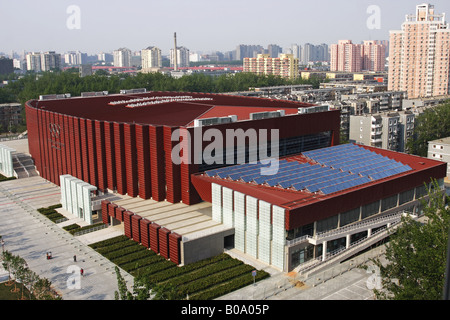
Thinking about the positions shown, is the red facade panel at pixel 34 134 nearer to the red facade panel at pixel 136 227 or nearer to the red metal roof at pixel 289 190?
the red facade panel at pixel 136 227

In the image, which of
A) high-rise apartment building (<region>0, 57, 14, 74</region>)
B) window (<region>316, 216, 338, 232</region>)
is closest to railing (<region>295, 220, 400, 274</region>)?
window (<region>316, 216, 338, 232</region>)

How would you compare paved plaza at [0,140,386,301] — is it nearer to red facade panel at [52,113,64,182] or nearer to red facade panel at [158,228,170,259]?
red facade panel at [158,228,170,259]

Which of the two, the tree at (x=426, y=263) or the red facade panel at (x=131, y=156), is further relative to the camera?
the red facade panel at (x=131, y=156)

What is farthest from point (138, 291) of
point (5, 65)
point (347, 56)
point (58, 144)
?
point (5, 65)

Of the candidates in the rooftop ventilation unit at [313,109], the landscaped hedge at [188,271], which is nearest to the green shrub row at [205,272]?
the landscaped hedge at [188,271]

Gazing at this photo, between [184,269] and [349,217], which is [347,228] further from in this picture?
[184,269]

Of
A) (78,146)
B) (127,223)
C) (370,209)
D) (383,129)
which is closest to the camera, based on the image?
(370,209)

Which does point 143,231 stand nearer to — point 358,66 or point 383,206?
point 383,206
